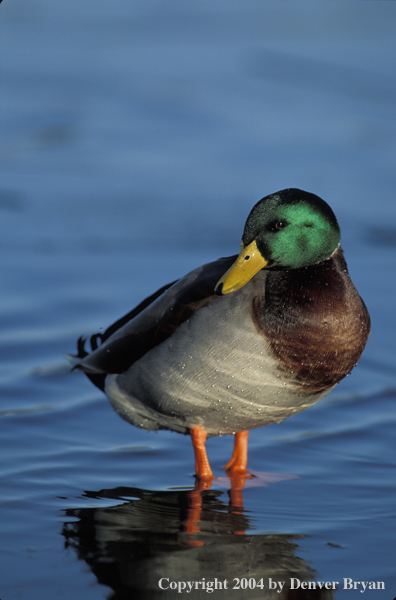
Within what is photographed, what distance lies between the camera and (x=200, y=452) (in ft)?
13.9

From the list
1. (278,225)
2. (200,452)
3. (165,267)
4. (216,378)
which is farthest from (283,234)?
(165,267)

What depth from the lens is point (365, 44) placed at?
10.9m

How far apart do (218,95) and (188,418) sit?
6.42 m

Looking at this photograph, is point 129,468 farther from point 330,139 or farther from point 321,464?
point 330,139

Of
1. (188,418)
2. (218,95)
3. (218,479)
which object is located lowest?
(218,479)

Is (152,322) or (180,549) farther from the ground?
(152,322)

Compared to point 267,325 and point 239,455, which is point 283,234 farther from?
point 239,455

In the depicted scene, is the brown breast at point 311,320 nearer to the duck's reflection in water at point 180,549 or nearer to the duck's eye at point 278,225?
the duck's eye at point 278,225

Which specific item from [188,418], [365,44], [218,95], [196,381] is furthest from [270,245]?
[365,44]

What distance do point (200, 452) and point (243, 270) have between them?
1.00m

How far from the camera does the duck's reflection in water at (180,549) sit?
3197 millimetres

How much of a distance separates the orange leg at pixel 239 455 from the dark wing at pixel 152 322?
654 mm

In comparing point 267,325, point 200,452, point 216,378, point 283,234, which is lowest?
point 200,452

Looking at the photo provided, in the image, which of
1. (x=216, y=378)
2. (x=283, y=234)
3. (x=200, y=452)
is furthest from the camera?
(x=200, y=452)
